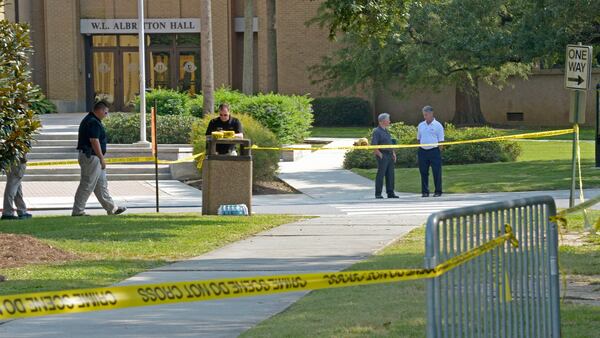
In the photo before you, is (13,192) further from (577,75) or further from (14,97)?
(577,75)

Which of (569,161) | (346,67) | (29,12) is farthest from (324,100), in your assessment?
(569,161)

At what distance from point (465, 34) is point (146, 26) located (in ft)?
75.4

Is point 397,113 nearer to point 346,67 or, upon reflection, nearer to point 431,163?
point 346,67

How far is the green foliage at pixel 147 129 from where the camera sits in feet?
95.8

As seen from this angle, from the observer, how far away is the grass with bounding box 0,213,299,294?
431 inches

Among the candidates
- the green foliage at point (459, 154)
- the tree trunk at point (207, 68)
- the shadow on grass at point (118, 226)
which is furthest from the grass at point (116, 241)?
the tree trunk at point (207, 68)

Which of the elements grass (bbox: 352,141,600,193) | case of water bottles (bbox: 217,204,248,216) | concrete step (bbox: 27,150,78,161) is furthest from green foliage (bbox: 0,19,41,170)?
concrete step (bbox: 27,150,78,161)

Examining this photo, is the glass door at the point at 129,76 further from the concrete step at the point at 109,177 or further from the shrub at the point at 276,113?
the concrete step at the point at 109,177

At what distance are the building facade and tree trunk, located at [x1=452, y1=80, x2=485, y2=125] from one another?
1278 millimetres

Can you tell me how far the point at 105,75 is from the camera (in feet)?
163

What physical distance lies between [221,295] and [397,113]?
42.4m

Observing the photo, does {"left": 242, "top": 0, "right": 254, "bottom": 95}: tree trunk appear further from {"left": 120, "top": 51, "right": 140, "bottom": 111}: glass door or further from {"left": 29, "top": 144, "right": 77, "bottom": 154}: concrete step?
{"left": 120, "top": 51, "right": 140, "bottom": 111}: glass door

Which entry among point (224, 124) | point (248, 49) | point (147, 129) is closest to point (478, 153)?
point (147, 129)

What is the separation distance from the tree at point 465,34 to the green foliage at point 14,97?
Result: 4942 mm
